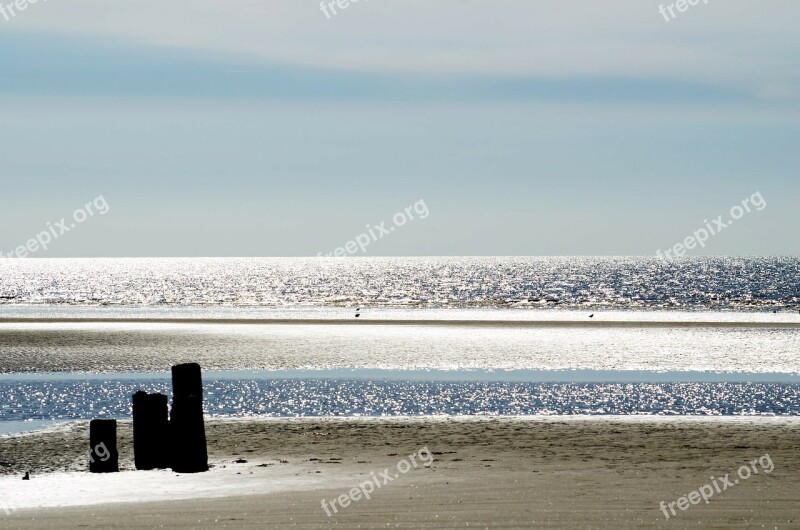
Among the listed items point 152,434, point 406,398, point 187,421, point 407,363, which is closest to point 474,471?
point 187,421

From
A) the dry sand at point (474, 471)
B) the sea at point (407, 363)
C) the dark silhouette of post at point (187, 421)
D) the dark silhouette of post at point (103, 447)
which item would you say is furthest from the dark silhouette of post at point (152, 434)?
the sea at point (407, 363)

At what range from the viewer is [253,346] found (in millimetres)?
60812

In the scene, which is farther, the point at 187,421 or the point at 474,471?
the point at 474,471

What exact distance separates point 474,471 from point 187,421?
16.5 ft

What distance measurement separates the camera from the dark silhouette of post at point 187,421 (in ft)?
53.4

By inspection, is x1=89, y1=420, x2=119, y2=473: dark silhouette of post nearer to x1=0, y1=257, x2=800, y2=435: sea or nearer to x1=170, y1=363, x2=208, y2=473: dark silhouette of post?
x1=170, y1=363, x2=208, y2=473: dark silhouette of post

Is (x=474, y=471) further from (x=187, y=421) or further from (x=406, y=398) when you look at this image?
Result: (x=406, y=398)

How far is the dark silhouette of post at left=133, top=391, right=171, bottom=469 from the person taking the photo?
1753 centimetres

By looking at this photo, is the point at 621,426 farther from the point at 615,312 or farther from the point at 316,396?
the point at 615,312

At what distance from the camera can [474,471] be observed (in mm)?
17453

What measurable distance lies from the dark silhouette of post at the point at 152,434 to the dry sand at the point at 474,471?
1003 millimetres

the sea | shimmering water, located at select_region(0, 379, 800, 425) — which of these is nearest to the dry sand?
shimmering water, located at select_region(0, 379, 800, 425)

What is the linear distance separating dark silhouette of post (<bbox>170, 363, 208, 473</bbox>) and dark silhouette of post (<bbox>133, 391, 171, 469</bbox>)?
0.23m

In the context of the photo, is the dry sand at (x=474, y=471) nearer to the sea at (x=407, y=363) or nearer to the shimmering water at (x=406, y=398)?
the shimmering water at (x=406, y=398)
